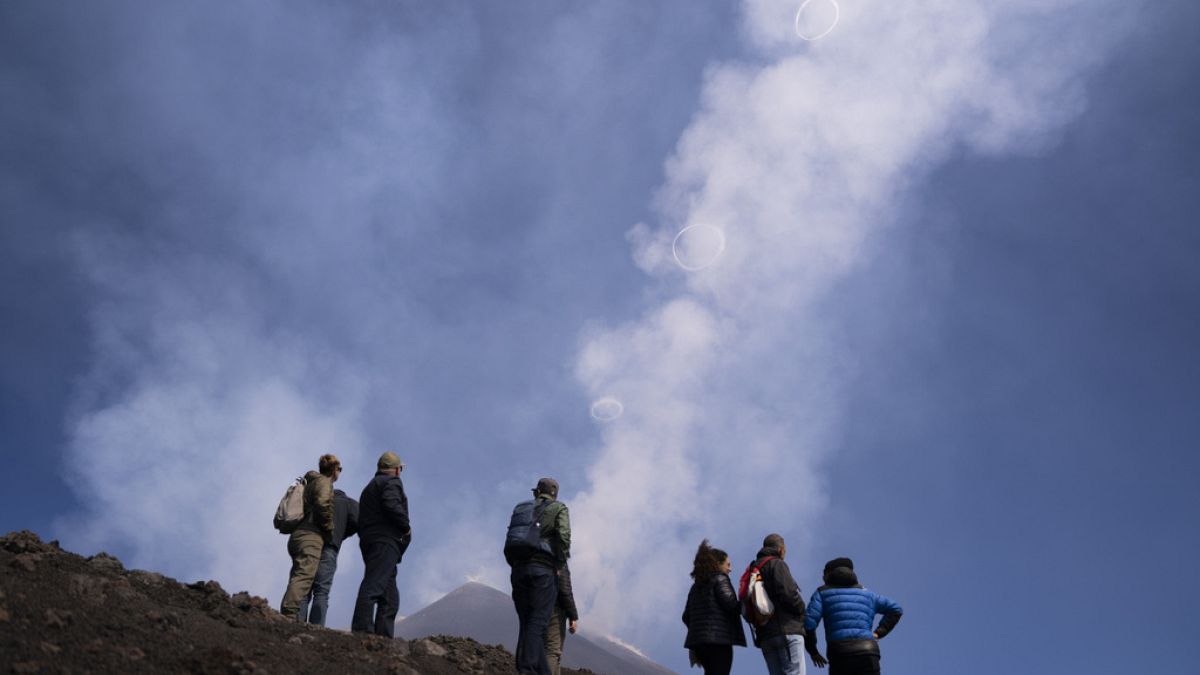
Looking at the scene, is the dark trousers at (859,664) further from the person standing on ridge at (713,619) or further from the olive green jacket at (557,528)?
the olive green jacket at (557,528)

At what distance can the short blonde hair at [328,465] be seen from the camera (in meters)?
10.2

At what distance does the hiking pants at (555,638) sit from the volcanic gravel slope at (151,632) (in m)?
1.01

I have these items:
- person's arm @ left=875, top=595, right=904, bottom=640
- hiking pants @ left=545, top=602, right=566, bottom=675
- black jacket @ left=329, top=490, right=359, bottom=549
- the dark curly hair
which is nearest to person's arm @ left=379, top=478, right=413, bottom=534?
black jacket @ left=329, top=490, right=359, bottom=549

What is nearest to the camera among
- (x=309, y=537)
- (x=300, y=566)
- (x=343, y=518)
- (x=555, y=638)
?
(x=555, y=638)

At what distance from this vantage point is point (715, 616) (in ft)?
26.9

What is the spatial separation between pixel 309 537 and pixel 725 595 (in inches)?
212

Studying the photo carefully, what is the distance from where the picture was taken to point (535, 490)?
29.5ft

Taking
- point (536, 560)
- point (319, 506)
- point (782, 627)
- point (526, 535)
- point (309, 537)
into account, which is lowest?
point (782, 627)

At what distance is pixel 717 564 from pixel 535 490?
222 cm

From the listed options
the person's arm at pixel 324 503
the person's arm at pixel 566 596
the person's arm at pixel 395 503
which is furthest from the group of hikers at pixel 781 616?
the person's arm at pixel 324 503

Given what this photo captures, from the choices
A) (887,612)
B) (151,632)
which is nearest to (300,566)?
(151,632)

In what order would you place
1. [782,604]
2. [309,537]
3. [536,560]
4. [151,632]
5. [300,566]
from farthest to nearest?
[309,537] < [300,566] < [536,560] < [782,604] < [151,632]

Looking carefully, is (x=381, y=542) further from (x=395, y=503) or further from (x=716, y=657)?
(x=716, y=657)

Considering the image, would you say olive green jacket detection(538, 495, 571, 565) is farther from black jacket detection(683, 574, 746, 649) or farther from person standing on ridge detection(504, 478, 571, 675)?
black jacket detection(683, 574, 746, 649)
